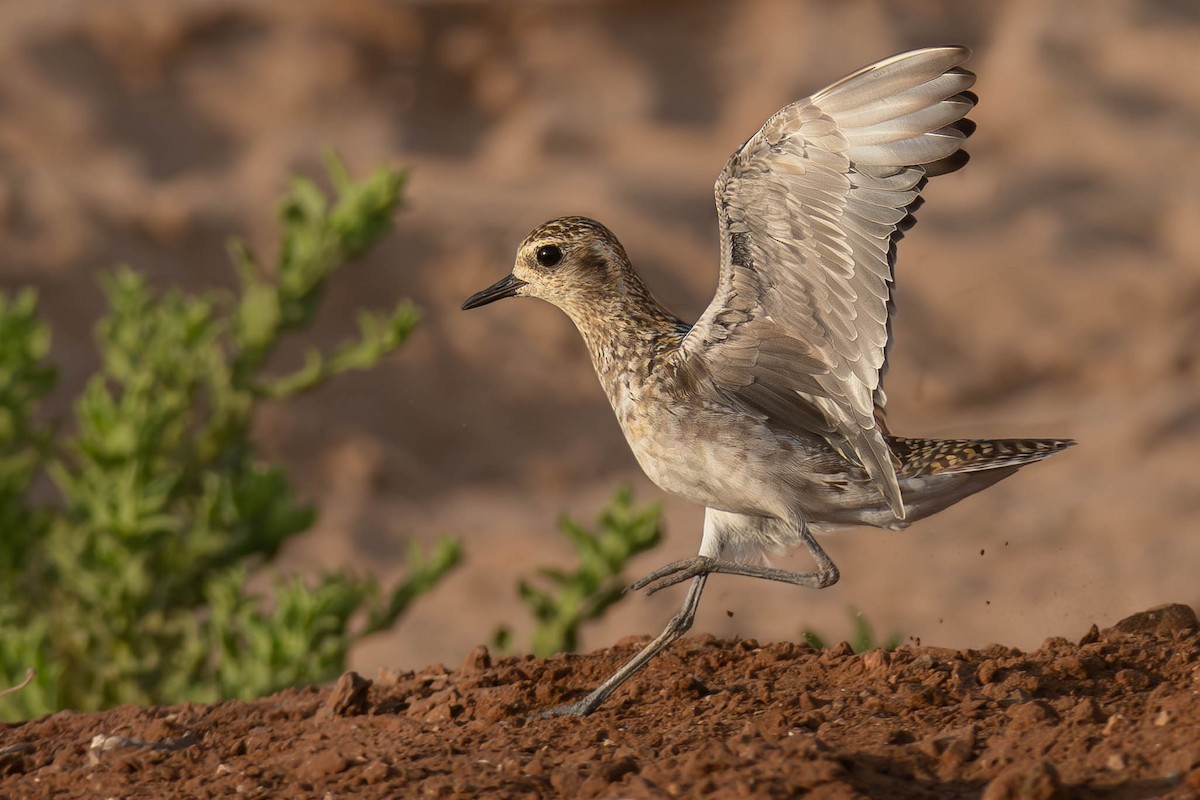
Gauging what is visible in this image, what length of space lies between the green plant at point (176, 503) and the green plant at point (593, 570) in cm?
43

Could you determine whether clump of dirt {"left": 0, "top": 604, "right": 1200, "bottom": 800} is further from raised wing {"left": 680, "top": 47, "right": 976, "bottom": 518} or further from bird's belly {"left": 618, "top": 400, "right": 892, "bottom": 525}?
raised wing {"left": 680, "top": 47, "right": 976, "bottom": 518}

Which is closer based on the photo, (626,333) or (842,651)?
(842,651)

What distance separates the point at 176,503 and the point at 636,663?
282 cm

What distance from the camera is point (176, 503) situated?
6285 mm

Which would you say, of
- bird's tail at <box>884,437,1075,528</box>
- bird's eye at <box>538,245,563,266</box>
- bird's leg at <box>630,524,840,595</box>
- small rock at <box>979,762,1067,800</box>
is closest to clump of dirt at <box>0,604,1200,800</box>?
small rock at <box>979,762,1067,800</box>

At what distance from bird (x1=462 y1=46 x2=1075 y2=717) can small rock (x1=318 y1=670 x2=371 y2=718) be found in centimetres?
55

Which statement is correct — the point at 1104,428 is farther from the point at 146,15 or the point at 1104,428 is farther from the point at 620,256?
the point at 146,15

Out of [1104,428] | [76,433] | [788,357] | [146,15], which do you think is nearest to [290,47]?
[146,15]

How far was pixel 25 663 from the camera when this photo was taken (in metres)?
5.22

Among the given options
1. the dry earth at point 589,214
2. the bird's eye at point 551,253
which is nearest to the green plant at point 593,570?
the bird's eye at point 551,253

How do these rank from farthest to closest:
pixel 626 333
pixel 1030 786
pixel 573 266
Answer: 1. pixel 573 266
2. pixel 626 333
3. pixel 1030 786

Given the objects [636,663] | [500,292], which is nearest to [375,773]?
[636,663]

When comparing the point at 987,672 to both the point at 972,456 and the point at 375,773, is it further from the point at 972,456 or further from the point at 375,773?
the point at 375,773

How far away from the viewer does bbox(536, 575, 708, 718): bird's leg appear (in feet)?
13.1
